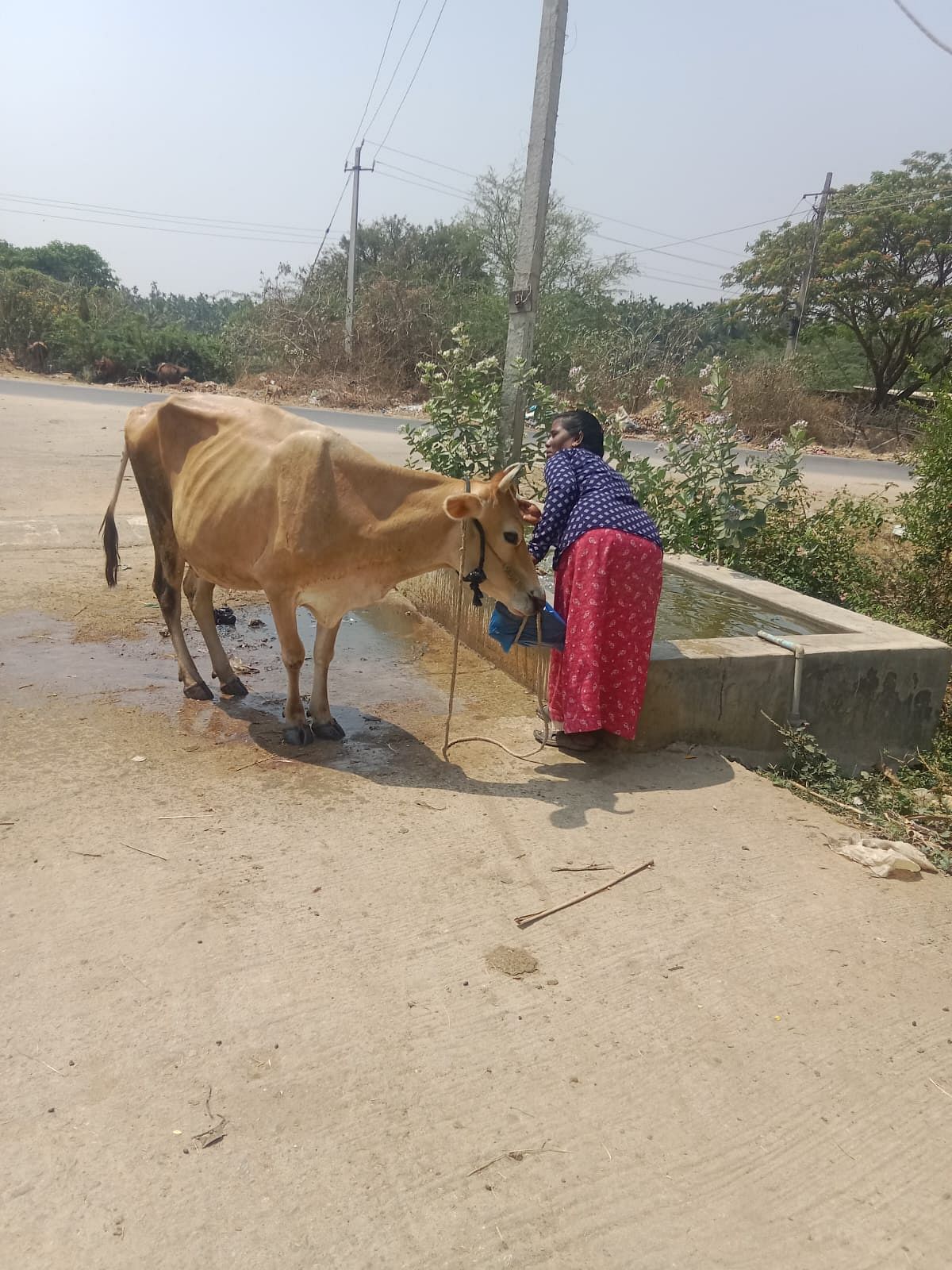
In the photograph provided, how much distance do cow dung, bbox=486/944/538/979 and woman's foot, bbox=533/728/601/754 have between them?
1.70m

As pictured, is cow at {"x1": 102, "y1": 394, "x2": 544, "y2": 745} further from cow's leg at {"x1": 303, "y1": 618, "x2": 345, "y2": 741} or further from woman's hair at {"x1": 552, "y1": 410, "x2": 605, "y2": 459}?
woman's hair at {"x1": 552, "y1": 410, "x2": 605, "y2": 459}

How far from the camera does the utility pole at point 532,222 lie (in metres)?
6.37

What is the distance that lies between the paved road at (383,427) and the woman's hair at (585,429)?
1065 cm

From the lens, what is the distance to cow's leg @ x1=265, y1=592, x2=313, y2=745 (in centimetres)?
464

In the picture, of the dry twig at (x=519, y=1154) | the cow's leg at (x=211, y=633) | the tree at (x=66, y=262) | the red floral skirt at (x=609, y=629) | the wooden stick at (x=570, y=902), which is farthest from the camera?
the tree at (x=66, y=262)

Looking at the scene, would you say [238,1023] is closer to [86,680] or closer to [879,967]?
[879,967]

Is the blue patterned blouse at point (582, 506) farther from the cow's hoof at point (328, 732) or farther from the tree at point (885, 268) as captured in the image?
the tree at point (885, 268)

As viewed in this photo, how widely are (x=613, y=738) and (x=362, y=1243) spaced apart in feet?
9.99

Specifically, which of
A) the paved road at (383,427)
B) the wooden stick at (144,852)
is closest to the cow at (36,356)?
the paved road at (383,427)

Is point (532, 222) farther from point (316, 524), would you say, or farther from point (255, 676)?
point (255, 676)

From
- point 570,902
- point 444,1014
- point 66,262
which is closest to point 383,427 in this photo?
point 570,902

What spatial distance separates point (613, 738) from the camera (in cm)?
481

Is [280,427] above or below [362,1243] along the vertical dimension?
above

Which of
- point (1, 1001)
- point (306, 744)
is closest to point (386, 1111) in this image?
point (1, 1001)
